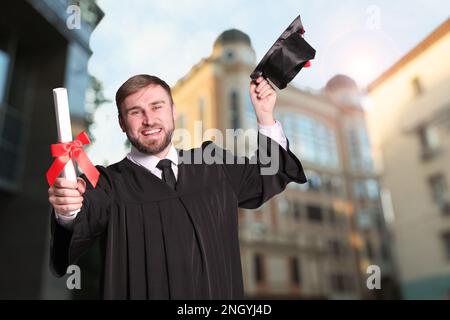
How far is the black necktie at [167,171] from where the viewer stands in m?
1.14

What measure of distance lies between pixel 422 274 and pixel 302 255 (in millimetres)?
4785

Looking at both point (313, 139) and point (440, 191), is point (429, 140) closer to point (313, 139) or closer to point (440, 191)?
point (440, 191)

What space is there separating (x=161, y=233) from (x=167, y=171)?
6.6 inches

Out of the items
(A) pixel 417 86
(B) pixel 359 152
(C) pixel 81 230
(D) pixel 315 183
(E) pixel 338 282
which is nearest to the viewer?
(C) pixel 81 230

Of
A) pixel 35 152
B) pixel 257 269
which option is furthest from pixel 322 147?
pixel 35 152

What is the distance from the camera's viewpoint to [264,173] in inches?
47.9

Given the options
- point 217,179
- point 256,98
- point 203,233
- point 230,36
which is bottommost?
→ point 203,233

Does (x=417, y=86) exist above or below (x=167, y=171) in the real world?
above

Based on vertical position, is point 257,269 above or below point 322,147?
below

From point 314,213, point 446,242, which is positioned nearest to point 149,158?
point 446,242

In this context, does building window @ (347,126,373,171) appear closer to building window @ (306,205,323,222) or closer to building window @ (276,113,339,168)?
building window @ (276,113,339,168)

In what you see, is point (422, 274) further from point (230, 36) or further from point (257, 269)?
point (230, 36)

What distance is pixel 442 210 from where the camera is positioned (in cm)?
1212

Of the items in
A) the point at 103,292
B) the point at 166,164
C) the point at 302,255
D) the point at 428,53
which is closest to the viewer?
the point at 103,292
